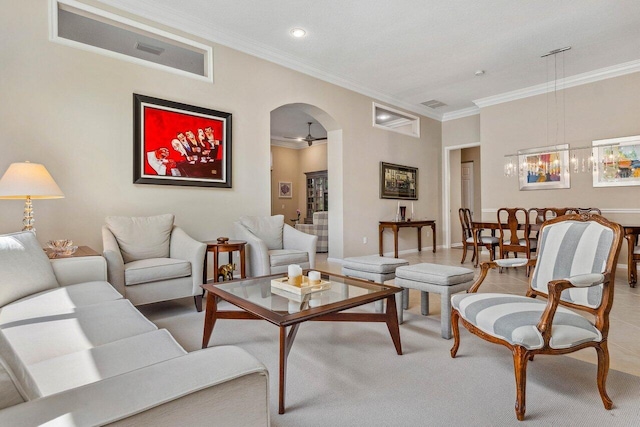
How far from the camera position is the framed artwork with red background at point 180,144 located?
363cm

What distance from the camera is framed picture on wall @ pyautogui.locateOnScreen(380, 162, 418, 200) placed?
648 cm

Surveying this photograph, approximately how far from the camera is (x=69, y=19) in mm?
3885

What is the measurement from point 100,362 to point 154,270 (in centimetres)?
175

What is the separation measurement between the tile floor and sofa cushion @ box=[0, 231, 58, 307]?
2.79 metres

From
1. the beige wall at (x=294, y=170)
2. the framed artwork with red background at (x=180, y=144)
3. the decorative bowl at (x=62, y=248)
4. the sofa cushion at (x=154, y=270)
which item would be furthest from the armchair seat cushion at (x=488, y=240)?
the decorative bowl at (x=62, y=248)

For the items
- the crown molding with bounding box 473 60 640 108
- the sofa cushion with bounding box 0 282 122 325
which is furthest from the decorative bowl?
the crown molding with bounding box 473 60 640 108

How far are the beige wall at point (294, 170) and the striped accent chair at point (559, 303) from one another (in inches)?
294

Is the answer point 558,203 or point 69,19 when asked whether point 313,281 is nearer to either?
point 69,19

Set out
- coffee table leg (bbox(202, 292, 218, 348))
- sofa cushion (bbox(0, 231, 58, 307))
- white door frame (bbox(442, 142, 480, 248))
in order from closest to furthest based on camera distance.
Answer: sofa cushion (bbox(0, 231, 58, 307)), coffee table leg (bbox(202, 292, 218, 348)), white door frame (bbox(442, 142, 480, 248))

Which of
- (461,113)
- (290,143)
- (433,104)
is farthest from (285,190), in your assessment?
(461,113)

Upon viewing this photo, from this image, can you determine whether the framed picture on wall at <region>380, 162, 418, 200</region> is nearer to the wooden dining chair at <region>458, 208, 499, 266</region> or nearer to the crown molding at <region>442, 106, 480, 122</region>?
the wooden dining chair at <region>458, 208, 499, 266</region>

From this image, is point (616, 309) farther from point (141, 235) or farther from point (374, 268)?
point (141, 235)

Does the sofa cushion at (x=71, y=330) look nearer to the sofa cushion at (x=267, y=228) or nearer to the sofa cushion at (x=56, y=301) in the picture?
the sofa cushion at (x=56, y=301)

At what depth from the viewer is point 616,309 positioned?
3.14 meters
